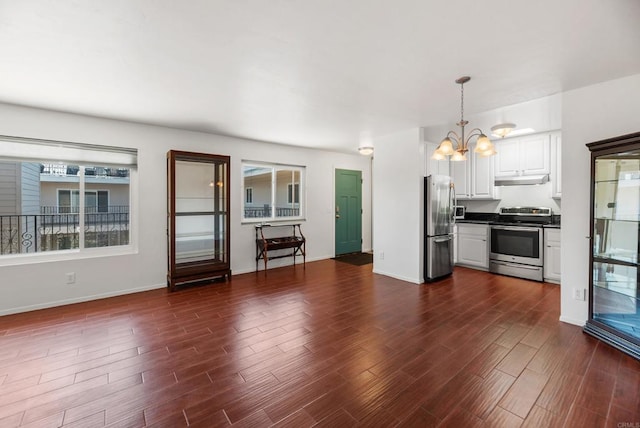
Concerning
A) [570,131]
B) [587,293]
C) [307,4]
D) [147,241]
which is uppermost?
[307,4]

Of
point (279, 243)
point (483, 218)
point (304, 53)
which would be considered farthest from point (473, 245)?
point (304, 53)

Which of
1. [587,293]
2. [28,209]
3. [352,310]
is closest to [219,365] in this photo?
[352,310]

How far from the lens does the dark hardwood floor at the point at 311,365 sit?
5.58 feet

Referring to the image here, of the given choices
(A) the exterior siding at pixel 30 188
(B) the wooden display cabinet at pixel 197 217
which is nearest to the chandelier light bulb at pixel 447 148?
(B) the wooden display cabinet at pixel 197 217

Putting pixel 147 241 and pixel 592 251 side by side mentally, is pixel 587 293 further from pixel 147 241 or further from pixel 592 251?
pixel 147 241

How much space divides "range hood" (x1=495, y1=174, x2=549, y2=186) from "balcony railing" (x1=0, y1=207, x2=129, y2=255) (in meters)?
6.32

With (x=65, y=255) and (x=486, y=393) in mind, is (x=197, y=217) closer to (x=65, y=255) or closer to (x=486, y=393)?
(x=65, y=255)

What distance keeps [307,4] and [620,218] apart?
3.27 m

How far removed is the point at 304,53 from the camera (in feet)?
7.20

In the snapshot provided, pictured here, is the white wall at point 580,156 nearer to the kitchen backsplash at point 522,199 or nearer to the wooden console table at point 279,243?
the kitchen backsplash at point 522,199

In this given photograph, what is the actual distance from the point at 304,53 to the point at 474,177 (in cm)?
461

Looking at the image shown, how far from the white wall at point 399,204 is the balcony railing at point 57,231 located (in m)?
4.09

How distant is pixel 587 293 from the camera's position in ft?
9.25

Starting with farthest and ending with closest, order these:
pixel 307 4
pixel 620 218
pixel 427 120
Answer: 1. pixel 427 120
2. pixel 620 218
3. pixel 307 4
